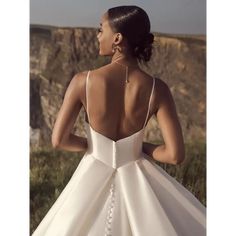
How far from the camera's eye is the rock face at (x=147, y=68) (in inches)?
56.1

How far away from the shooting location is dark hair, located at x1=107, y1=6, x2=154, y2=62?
1.41 m

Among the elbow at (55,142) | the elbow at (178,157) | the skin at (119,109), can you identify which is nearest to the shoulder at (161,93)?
the skin at (119,109)

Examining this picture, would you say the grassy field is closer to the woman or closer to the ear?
the woman

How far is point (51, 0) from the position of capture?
143 centimetres

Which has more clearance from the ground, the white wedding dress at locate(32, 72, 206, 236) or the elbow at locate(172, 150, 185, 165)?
the elbow at locate(172, 150, 185, 165)

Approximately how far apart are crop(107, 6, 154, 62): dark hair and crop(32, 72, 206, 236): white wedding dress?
200 mm

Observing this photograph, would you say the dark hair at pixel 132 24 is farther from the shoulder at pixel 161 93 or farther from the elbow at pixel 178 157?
the elbow at pixel 178 157

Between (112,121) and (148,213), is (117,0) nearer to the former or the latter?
(112,121)

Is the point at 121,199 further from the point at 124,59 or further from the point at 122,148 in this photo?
the point at 124,59

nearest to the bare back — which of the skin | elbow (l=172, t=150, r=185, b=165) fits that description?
the skin

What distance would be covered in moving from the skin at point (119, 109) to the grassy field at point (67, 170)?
2cm

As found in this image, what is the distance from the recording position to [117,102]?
55.6 inches

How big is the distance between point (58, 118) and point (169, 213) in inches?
13.1
